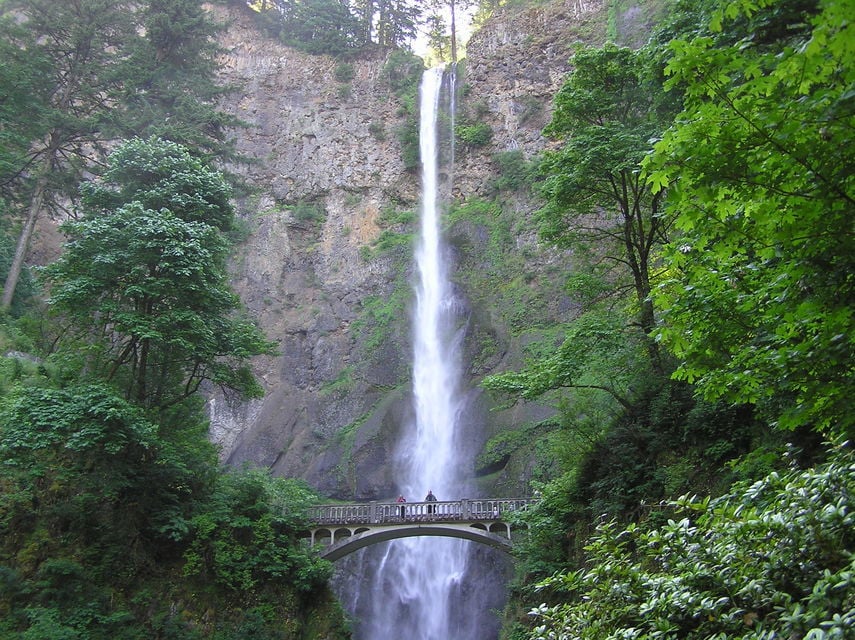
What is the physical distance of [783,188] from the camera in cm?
438

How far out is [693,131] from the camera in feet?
14.3

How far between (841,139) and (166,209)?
1549 centimetres

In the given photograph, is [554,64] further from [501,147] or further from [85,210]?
[85,210]

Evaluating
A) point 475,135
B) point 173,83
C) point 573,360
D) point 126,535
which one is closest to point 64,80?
point 173,83

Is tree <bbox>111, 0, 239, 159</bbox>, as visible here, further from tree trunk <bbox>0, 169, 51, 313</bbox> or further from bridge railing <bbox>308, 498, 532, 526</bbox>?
bridge railing <bbox>308, 498, 532, 526</bbox>

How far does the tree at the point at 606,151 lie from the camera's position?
1347 cm

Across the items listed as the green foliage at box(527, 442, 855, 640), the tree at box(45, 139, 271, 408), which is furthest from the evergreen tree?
the green foliage at box(527, 442, 855, 640)

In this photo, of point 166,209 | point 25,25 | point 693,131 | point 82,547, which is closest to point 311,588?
point 82,547

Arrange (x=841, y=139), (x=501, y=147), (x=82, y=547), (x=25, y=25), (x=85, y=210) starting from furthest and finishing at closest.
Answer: (x=501, y=147) → (x=25, y=25) → (x=85, y=210) → (x=82, y=547) → (x=841, y=139)

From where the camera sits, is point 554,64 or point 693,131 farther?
point 554,64

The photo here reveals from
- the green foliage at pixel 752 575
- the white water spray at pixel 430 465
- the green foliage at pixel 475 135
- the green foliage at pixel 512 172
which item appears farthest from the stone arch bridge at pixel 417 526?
the green foliage at pixel 475 135

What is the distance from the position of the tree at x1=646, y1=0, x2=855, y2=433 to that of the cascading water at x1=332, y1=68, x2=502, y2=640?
22.2 metres

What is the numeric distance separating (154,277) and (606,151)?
1093 cm

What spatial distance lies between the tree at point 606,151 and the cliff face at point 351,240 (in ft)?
44.7
